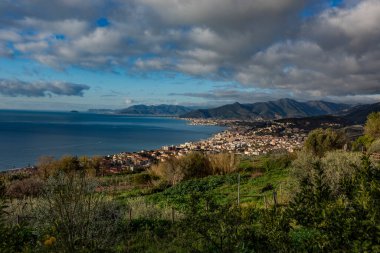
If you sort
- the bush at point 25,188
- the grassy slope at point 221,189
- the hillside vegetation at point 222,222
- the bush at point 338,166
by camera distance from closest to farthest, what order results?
the hillside vegetation at point 222,222 < the bush at point 338,166 < the grassy slope at point 221,189 < the bush at point 25,188

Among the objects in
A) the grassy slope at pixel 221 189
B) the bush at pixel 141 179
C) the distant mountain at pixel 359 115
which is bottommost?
the bush at pixel 141 179

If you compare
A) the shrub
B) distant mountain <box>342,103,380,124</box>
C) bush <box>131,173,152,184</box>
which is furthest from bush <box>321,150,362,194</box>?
distant mountain <box>342,103,380,124</box>

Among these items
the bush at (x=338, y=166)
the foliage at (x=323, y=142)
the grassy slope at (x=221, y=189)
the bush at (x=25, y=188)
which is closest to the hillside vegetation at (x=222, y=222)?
the bush at (x=338, y=166)

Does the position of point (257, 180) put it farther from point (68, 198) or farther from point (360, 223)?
point (360, 223)

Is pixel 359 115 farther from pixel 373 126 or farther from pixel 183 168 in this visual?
pixel 183 168

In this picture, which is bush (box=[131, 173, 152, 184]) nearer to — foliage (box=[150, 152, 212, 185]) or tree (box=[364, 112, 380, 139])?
foliage (box=[150, 152, 212, 185])

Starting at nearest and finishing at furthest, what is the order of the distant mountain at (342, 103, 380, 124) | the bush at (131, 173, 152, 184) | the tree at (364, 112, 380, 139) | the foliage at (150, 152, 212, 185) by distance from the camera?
the bush at (131, 173, 152, 184)
the foliage at (150, 152, 212, 185)
the tree at (364, 112, 380, 139)
the distant mountain at (342, 103, 380, 124)

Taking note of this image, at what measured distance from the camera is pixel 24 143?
2717 inches

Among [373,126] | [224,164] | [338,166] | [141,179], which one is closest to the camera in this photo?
[338,166]

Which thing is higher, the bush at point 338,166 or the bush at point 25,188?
the bush at point 338,166

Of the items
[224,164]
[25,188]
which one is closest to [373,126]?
[224,164]

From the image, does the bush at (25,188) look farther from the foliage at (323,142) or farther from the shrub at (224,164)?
the foliage at (323,142)

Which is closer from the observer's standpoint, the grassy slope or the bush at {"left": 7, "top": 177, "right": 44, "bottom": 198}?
the grassy slope

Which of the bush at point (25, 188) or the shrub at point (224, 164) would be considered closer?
the bush at point (25, 188)
